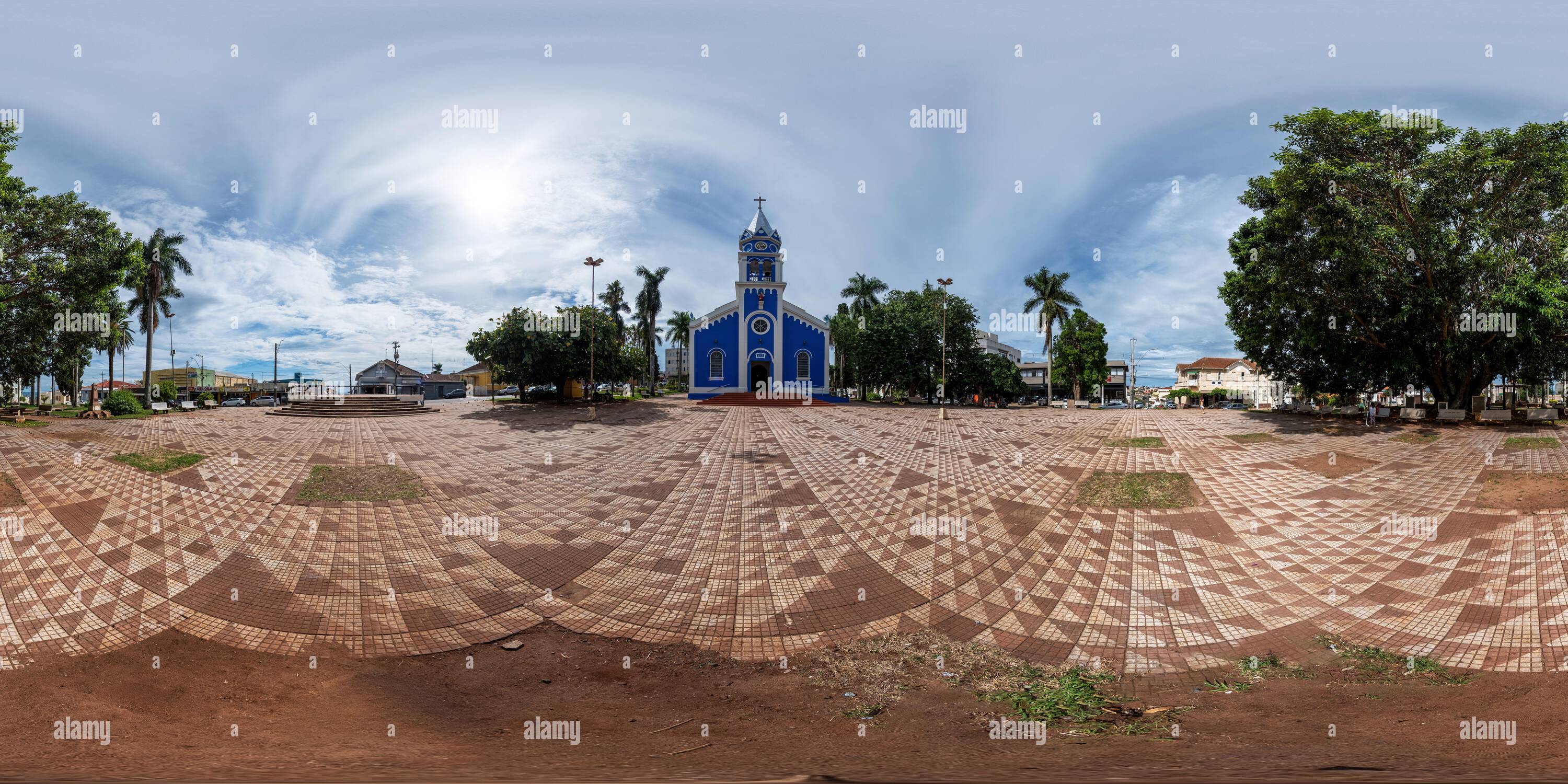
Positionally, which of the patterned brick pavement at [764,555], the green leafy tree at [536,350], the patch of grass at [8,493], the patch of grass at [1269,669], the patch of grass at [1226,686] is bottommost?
the patch of grass at [1226,686]

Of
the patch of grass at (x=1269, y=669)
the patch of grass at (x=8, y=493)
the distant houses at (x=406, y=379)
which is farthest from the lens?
the distant houses at (x=406, y=379)

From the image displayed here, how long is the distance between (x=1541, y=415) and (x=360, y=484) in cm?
2443

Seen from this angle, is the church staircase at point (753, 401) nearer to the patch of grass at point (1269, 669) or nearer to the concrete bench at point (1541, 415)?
the concrete bench at point (1541, 415)

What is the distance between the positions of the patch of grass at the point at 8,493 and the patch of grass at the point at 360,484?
9.59 ft

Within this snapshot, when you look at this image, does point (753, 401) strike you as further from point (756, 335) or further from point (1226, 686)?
point (1226, 686)

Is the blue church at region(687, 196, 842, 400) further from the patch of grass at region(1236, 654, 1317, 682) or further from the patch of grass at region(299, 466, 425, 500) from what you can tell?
the patch of grass at region(1236, 654, 1317, 682)

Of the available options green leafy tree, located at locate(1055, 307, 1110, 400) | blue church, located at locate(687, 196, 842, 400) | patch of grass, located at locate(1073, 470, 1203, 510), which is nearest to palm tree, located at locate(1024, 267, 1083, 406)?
green leafy tree, located at locate(1055, 307, 1110, 400)

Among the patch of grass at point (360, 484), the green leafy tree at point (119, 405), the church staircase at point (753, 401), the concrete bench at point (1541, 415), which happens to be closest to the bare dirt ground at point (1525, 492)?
the concrete bench at point (1541, 415)

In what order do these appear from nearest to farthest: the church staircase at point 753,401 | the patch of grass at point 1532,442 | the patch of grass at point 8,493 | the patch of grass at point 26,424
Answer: the patch of grass at point 8,493 < the patch of grass at point 26,424 < the patch of grass at point 1532,442 < the church staircase at point 753,401

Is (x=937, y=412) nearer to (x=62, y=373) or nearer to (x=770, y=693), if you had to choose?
(x=770, y=693)

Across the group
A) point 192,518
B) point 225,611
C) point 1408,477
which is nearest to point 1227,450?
point 1408,477

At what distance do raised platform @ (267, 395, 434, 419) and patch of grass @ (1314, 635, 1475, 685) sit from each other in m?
17.0

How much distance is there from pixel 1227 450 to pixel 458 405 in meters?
22.6

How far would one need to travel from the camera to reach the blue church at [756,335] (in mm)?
34031
